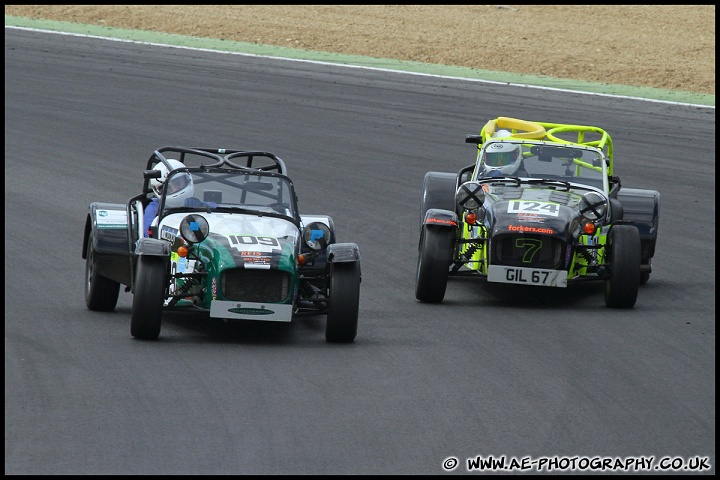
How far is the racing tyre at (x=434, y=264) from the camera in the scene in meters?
13.0

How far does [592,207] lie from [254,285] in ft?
13.1

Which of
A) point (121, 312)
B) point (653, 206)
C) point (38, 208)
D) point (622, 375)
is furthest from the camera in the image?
point (38, 208)

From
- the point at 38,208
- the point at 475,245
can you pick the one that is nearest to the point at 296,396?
the point at 475,245

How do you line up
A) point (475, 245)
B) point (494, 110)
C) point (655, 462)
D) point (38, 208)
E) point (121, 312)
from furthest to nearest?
point (494, 110) → point (38, 208) → point (475, 245) → point (121, 312) → point (655, 462)

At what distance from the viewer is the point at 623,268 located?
12938mm

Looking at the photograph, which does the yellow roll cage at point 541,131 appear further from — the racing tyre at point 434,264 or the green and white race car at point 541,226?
the racing tyre at point 434,264

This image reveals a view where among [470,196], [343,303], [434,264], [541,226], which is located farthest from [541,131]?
[343,303]

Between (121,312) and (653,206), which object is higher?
(653,206)

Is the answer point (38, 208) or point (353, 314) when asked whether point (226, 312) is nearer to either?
point (353, 314)

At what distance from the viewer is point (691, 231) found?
697 inches

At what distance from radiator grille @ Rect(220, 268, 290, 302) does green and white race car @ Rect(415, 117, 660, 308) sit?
2.30 m

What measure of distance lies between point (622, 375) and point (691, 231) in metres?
7.66

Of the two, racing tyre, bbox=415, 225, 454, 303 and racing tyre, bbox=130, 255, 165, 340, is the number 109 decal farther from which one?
racing tyre, bbox=130, 255, 165, 340

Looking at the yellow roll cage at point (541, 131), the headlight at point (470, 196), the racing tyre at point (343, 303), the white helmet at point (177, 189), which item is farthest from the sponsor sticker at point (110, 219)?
the yellow roll cage at point (541, 131)
